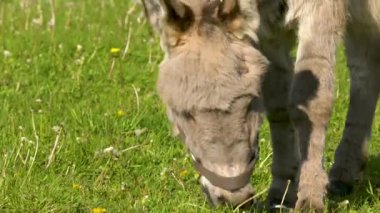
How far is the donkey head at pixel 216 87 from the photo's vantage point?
5148 millimetres

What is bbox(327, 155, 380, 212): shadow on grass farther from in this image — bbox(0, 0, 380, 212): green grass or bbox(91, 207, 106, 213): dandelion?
bbox(91, 207, 106, 213): dandelion

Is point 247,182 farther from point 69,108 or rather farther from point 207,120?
point 69,108

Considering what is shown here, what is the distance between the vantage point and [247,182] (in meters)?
5.20

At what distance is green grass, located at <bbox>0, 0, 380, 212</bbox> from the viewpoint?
608cm

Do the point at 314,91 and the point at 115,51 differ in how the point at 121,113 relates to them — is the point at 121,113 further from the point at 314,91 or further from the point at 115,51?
the point at 314,91

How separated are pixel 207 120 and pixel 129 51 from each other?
4.00 metres

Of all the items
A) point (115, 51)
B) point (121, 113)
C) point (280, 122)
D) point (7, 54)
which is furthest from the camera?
point (115, 51)

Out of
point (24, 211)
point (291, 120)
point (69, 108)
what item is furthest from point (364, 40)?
point (24, 211)

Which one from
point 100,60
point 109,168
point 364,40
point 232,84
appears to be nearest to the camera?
point 232,84

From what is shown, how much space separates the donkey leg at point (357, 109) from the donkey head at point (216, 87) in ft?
5.57

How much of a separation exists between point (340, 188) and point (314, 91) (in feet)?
4.15

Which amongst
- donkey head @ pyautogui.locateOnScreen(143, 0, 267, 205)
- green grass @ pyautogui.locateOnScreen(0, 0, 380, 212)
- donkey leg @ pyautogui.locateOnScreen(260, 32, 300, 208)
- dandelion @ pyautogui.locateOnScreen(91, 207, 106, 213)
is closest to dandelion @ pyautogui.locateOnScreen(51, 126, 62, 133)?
green grass @ pyautogui.locateOnScreen(0, 0, 380, 212)

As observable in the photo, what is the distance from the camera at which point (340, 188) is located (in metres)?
6.77

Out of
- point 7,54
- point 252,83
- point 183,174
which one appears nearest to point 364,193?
point 183,174
